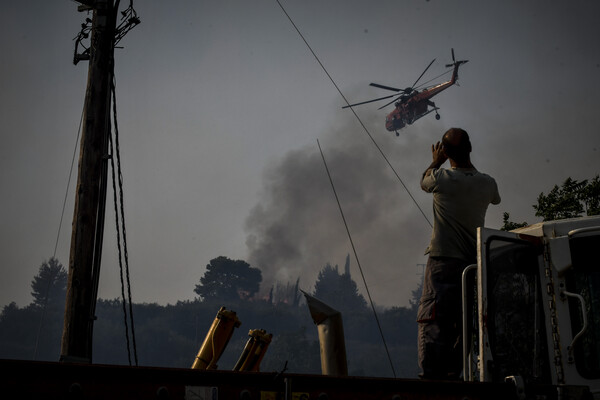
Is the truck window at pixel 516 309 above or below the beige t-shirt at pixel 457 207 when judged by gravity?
below

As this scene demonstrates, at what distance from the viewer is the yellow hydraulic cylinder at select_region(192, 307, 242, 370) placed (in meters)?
5.92

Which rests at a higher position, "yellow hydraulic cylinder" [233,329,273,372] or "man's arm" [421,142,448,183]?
"man's arm" [421,142,448,183]

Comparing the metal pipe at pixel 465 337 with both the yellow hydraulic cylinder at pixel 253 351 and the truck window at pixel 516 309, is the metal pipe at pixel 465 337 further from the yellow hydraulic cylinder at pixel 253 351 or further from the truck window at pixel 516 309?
the yellow hydraulic cylinder at pixel 253 351

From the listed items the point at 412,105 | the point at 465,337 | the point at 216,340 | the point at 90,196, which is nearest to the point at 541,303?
the point at 465,337

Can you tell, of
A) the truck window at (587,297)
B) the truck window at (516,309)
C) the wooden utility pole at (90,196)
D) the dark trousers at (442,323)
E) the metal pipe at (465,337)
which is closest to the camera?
the truck window at (587,297)

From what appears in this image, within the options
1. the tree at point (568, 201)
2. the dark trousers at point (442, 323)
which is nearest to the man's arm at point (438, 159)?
the dark trousers at point (442, 323)

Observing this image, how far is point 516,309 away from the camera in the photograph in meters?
4.52

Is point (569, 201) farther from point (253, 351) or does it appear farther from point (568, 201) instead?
point (253, 351)

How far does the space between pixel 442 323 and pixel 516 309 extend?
0.71 meters

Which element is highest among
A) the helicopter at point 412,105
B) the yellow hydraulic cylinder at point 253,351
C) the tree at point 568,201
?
the helicopter at point 412,105

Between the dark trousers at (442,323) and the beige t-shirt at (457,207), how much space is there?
12 cm

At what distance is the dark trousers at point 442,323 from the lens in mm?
5031

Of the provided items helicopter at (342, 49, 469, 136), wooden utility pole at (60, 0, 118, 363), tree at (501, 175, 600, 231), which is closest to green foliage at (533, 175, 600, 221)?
tree at (501, 175, 600, 231)

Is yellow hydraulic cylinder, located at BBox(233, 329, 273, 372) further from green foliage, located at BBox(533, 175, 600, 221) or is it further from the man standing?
green foliage, located at BBox(533, 175, 600, 221)
